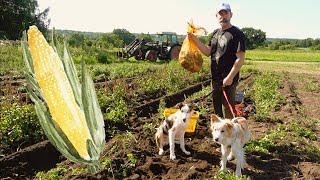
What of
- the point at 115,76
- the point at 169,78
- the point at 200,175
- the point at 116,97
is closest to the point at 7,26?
the point at 115,76

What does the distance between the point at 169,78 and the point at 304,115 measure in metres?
5.10

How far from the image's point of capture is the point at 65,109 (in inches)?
49.4

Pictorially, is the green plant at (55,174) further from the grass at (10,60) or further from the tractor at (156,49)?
the tractor at (156,49)

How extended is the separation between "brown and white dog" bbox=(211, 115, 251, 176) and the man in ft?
2.34

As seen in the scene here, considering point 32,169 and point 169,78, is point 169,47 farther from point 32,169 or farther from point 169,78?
point 32,169

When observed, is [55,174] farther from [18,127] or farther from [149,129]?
[149,129]

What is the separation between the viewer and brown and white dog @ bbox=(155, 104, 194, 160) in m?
5.61

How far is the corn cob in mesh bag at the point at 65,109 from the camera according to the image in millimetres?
1242

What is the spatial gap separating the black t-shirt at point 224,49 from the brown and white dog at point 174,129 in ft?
2.17

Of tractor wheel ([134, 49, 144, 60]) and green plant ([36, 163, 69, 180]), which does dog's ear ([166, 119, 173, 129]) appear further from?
tractor wheel ([134, 49, 144, 60])

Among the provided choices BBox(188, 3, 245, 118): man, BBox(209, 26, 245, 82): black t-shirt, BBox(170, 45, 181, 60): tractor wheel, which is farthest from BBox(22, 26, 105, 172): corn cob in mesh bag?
BBox(170, 45, 181, 60): tractor wheel

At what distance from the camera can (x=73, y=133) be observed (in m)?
1.25

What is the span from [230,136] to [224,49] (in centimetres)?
131

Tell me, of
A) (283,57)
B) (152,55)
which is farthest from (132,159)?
(283,57)
